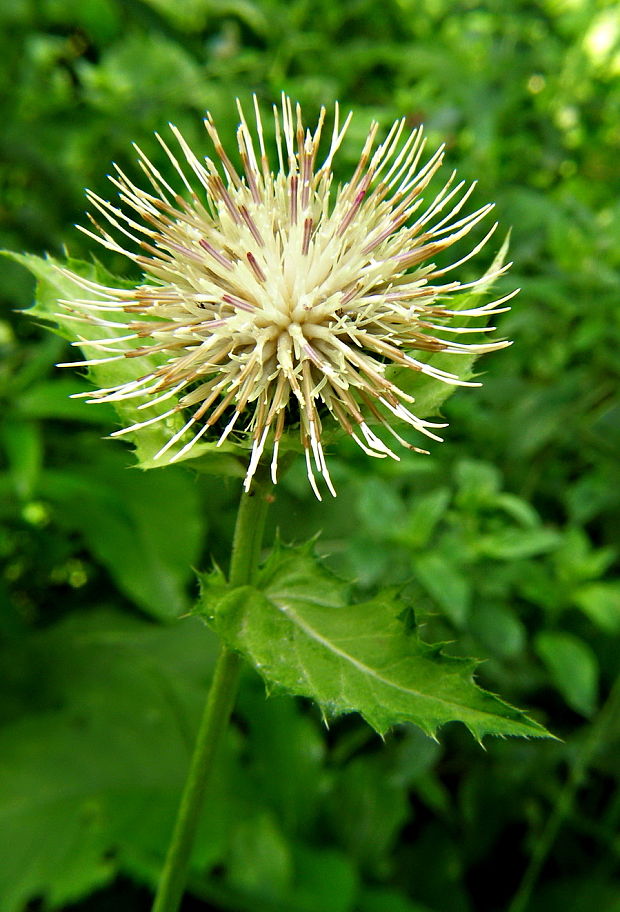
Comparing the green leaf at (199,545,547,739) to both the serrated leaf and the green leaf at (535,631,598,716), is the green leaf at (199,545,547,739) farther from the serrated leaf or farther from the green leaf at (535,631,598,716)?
the green leaf at (535,631,598,716)

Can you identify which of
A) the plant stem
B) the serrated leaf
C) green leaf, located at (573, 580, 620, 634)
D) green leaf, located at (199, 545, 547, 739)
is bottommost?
the plant stem

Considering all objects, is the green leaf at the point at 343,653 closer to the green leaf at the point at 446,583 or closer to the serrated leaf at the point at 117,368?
the serrated leaf at the point at 117,368

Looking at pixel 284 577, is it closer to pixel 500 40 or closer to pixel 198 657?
pixel 198 657

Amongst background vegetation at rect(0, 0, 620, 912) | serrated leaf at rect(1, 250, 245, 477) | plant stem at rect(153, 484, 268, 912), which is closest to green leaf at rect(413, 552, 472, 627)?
background vegetation at rect(0, 0, 620, 912)

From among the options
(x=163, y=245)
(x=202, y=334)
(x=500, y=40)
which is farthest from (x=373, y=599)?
(x=500, y=40)

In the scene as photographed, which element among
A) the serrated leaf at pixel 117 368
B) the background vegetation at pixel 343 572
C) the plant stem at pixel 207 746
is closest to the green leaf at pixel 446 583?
the background vegetation at pixel 343 572

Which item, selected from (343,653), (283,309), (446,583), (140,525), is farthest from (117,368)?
(140,525)
